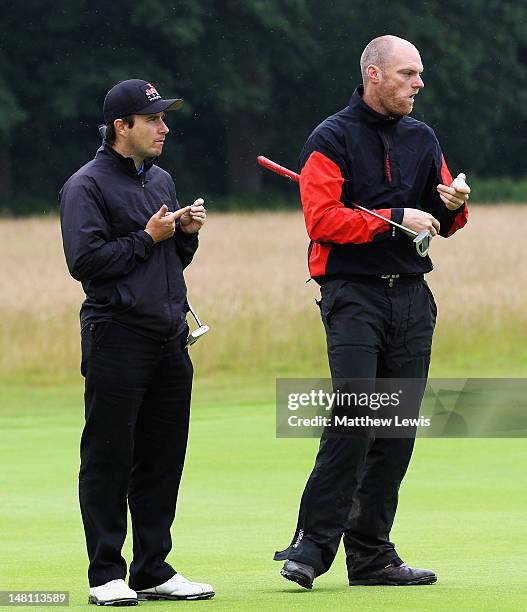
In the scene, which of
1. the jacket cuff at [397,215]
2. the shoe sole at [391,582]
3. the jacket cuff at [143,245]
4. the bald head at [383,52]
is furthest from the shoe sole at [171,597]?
the bald head at [383,52]

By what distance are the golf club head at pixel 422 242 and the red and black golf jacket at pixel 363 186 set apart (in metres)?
0.08

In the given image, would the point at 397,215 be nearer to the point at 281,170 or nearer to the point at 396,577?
the point at 281,170

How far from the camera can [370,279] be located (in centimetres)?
586

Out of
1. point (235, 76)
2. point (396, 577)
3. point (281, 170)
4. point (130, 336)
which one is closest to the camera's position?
point (130, 336)

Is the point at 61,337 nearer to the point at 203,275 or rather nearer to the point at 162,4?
the point at 203,275

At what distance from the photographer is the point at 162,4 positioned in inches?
2014

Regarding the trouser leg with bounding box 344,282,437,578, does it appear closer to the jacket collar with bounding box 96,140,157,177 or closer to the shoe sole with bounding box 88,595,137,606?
the shoe sole with bounding box 88,595,137,606

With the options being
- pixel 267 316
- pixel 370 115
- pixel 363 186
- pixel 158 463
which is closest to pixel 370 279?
pixel 363 186

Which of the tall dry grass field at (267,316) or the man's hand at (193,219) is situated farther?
the tall dry grass field at (267,316)

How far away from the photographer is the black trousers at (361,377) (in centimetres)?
579

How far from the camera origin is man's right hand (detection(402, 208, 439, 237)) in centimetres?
578

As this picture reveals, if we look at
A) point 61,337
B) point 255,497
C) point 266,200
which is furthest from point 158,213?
point 266,200

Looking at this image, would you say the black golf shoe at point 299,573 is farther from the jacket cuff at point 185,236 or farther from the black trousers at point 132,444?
the jacket cuff at point 185,236

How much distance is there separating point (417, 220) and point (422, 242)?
3.3 inches
